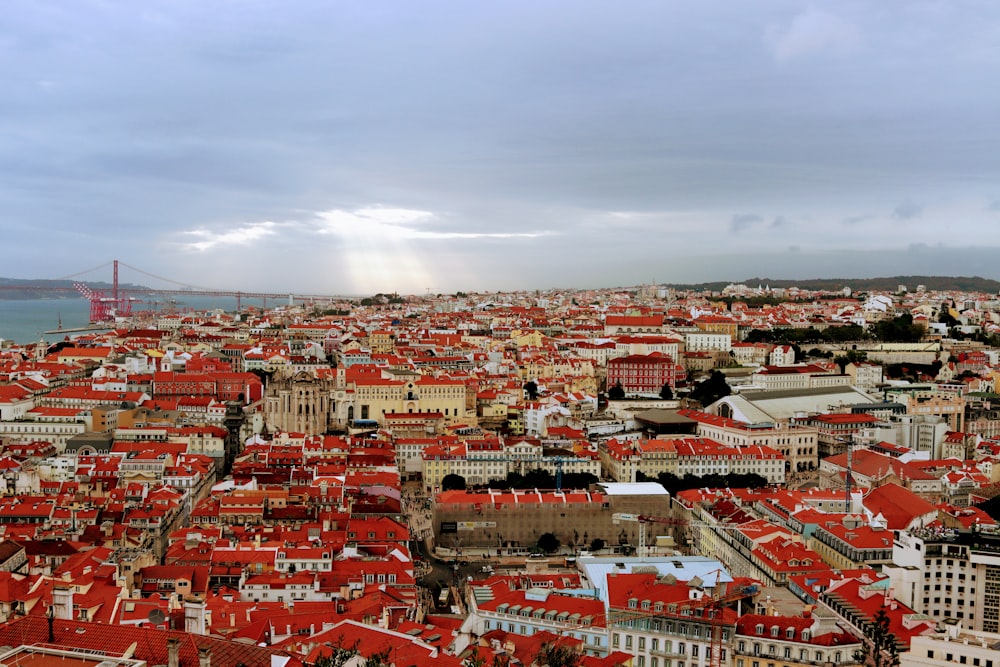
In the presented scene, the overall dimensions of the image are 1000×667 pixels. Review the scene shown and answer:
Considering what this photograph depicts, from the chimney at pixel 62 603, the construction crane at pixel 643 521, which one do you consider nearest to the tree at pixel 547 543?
Result: the construction crane at pixel 643 521

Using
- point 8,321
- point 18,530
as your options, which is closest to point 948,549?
point 18,530

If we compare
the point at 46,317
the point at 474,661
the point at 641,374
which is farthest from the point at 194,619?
the point at 46,317

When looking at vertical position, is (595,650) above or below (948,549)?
below

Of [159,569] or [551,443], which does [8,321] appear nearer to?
[551,443]

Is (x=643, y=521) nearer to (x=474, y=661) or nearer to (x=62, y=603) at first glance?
(x=474, y=661)

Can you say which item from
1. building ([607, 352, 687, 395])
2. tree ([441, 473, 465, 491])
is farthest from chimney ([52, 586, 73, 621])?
building ([607, 352, 687, 395])

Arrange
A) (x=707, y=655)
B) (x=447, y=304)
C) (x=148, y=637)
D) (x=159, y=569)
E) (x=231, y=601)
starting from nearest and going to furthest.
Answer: (x=148, y=637) < (x=707, y=655) < (x=231, y=601) < (x=159, y=569) < (x=447, y=304)

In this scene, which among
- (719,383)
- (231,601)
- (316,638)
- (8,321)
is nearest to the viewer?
(316,638)

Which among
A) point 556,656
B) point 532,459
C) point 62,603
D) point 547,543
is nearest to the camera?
point 62,603

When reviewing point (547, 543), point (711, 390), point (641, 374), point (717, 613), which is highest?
point (641, 374)
